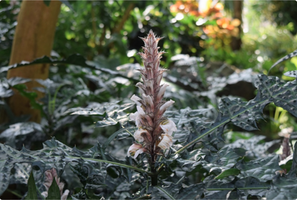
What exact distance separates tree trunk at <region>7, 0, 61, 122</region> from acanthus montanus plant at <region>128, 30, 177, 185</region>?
34.4 inches

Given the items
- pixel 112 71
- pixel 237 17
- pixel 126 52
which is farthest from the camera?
pixel 237 17

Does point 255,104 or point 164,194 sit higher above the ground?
point 255,104

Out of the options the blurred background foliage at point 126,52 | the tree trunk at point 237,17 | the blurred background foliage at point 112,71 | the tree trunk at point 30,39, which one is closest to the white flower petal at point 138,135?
the blurred background foliage at point 112,71

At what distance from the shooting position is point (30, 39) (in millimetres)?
1337

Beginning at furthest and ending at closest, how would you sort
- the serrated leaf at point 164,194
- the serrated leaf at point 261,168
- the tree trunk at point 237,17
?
1. the tree trunk at point 237,17
2. the serrated leaf at point 261,168
3. the serrated leaf at point 164,194

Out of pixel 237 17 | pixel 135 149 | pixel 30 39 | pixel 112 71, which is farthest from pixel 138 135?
pixel 237 17

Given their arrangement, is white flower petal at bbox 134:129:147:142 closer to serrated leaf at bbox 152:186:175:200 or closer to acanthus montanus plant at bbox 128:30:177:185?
acanthus montanus plant at bbox 128:30:177:185

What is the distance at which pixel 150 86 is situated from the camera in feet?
2.11

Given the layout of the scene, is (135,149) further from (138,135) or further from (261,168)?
(261,168)

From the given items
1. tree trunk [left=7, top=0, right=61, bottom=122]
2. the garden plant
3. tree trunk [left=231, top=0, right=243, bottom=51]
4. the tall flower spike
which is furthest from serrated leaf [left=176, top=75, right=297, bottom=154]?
tree trunk [left=231, top=0, right=243, bottom=51]

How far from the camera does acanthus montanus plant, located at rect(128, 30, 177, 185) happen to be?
640 millimetres

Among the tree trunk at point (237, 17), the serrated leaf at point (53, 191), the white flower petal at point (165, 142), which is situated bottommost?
the serrated leaf at point (53, 191)

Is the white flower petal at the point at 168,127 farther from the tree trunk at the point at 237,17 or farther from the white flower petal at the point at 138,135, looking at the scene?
the tree trunk at the point at 237,17

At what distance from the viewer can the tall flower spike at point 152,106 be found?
25.2 inches
